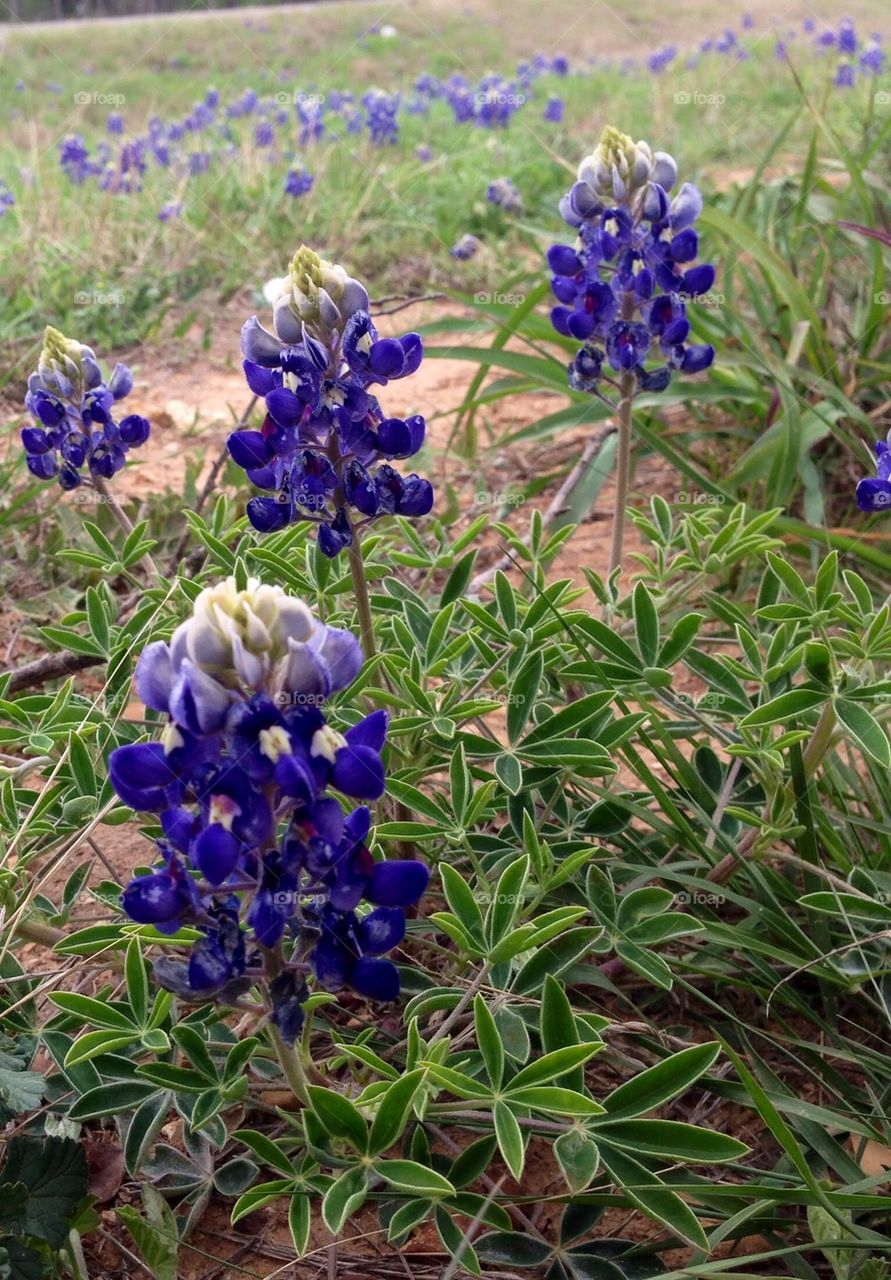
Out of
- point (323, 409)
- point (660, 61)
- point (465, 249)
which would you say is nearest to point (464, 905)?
point (323, 409)

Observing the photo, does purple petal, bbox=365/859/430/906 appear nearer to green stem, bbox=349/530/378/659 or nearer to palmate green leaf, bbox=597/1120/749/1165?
palmate green leaf, bbox=597/1120/749/1165

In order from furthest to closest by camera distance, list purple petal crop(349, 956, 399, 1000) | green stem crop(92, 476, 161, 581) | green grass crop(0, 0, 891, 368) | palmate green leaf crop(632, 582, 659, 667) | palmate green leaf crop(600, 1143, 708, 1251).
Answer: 1. green grass crop(0, 0, 891, 368)
2. green stem crop(92, 476, 161, 581)
3. palmate green leaf crop(632, 582, 659, 667)
4. palmate green leaf crop(600, 1143, 708, 1251)
5. purple petal crop(349, 956, 399, 1000)

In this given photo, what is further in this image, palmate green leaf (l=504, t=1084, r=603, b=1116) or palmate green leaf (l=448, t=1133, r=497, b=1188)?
palmate green leaf (l=448, t=1133, r=497, b=1188)

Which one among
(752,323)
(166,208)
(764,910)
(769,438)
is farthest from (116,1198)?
(166,208)

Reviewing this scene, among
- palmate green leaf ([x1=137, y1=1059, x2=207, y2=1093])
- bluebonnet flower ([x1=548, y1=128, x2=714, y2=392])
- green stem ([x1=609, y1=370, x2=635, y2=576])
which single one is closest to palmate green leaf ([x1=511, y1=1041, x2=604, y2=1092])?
palmate green leaf ([x1=137, y1=1059, x2=207, y2=1093])

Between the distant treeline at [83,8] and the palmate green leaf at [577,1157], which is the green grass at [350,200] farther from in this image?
the distant treeline at [83,8]

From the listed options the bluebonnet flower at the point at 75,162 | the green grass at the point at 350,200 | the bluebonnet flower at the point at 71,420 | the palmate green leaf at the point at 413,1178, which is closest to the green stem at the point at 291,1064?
the palmate green leaf at the point at 413,1178
